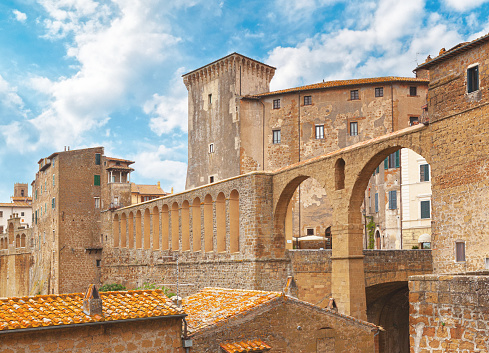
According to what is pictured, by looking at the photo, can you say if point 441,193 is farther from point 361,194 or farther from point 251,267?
point 251,267

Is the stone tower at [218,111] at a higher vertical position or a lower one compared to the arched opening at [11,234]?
higher

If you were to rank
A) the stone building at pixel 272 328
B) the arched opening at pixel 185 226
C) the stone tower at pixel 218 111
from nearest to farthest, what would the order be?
1. the stone building at pixel 272 328
2. the arched opening at pixel 185 226
3. the stone tower at pixel 218 111

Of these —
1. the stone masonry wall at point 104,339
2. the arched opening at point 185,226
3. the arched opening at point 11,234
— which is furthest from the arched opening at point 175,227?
the arched opening at point 11,234

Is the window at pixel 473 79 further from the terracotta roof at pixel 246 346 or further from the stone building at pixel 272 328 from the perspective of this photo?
the terracotta roof at pixel 246 346

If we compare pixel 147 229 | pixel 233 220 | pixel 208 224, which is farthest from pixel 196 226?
pixel 147 229

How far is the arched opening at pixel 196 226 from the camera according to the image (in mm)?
32969

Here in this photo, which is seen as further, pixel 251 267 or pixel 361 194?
pixel 251 267

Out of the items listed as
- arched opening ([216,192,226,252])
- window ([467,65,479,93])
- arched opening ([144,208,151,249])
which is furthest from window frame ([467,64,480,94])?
arched opening ([144,208,151,249])

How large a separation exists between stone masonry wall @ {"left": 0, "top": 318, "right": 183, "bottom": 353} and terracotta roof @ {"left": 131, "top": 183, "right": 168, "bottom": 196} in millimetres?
57763

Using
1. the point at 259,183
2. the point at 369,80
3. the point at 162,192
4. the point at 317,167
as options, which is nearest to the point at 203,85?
the point at 369,80

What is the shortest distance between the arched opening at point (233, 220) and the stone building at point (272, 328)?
13.7m

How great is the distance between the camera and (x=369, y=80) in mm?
39531

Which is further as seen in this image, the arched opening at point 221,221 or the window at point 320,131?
the window at point 320,131

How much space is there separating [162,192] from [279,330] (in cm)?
6015
